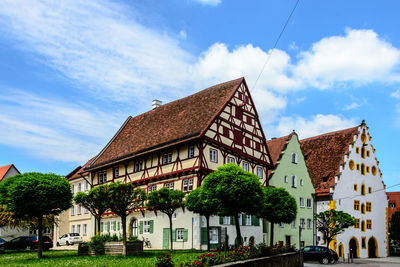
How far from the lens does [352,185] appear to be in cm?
5525

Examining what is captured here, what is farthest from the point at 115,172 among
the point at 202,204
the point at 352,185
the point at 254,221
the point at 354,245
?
the point at 354,245

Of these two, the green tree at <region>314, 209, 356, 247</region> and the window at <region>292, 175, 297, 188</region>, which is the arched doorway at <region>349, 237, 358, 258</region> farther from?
the window at <region>292, 175, 297, 188</region>

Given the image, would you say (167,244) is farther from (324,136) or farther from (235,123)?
(324,136)

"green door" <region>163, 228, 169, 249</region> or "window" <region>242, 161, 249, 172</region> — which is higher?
"window" <region>242, 161, 249, 172</region>

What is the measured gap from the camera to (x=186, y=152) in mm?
37938

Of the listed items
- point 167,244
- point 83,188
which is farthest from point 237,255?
point 83,188

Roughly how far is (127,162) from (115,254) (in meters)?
17.3

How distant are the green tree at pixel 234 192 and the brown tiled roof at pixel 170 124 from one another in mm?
9904

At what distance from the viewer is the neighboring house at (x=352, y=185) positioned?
52.5 m

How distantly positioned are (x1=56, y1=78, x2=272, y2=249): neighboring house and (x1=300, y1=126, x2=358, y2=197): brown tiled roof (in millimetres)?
12314

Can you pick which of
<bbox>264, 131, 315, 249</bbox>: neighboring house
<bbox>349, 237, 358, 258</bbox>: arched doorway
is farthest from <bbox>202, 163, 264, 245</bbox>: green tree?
<bbox>349, 237, 358, 258</bbox>: arched doorway

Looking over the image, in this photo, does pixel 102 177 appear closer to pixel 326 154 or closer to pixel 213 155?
pixel 213 155

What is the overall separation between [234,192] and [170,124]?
18125 millimetres

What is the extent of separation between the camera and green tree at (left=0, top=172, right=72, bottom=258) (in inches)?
1153
